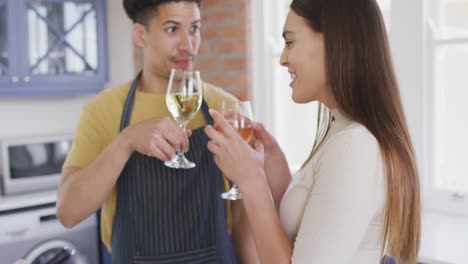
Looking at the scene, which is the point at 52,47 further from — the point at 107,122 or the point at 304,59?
the point at 304,59

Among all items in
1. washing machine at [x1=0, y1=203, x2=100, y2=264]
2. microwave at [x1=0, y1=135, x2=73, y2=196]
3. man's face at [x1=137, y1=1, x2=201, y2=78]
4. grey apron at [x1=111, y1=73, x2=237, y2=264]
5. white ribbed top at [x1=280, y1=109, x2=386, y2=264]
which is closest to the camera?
white ribbed top at [x1=280, y1=109, x2=386, y2=264]

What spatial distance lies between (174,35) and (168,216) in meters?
0.51

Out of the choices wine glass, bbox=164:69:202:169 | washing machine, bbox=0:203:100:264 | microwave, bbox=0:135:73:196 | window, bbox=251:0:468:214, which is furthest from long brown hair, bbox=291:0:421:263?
microwave, bbox=0:135:73:196

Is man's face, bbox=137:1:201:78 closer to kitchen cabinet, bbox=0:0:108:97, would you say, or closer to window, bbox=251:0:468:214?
window, bbox=251:0:468:214

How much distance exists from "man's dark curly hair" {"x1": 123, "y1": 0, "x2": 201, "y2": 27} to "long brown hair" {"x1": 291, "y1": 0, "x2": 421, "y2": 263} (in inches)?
23.0

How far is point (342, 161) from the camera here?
91cm

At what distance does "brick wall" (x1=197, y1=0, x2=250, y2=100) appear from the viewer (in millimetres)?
2885

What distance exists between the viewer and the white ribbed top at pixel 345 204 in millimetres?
894

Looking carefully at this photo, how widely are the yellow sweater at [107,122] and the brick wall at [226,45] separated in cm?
146

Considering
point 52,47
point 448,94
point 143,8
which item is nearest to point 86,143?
point 143,8

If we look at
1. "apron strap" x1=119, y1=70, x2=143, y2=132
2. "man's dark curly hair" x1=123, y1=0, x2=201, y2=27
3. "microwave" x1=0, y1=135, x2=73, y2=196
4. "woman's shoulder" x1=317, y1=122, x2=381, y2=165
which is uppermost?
"man's dark curly hair" x1=123, y1=0, x2=201, y2=27

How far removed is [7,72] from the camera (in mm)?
2887

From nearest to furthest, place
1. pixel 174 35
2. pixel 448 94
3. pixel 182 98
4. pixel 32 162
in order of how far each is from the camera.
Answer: pixel 182 98
pixel 174 35
pixel 448 94
pixel 32 162

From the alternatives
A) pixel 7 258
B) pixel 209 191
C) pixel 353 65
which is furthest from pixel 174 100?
pixel 7 258
